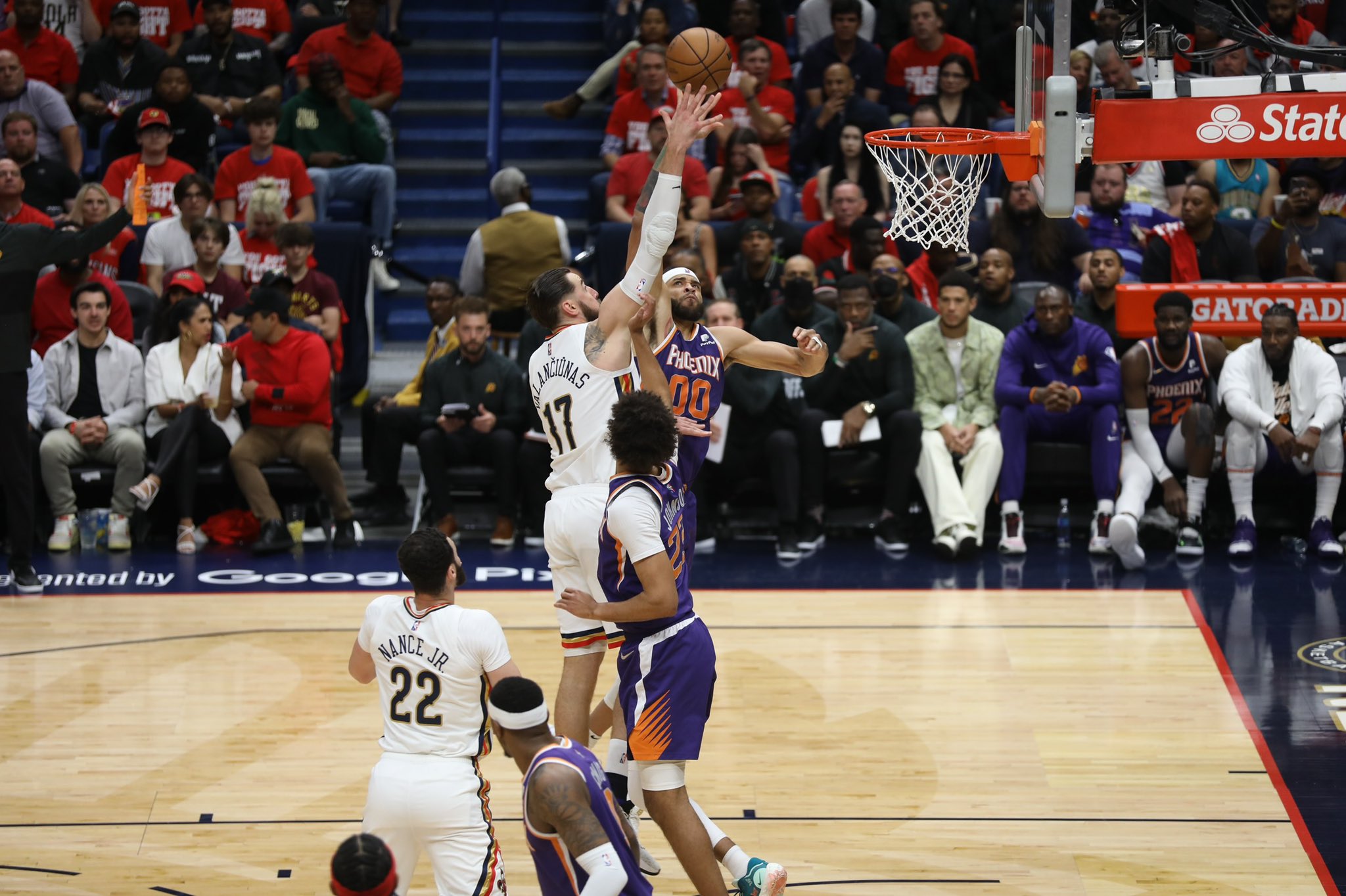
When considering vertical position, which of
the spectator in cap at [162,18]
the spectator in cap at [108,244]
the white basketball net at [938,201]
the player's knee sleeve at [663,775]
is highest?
the spectator in cap at [162,18]

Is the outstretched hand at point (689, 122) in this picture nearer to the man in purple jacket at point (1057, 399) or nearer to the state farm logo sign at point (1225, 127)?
the state farm logo sign at point (1225, 127)

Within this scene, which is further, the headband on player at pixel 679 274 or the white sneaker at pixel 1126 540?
the white sneaker at pixel 1126 540

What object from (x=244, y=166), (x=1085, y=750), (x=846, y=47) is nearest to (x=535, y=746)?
(x=1085, y=750)

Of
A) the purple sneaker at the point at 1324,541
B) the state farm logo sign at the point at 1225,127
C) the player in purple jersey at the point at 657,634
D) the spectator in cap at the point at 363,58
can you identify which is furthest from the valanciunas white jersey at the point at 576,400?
the spectator in cap at the point at 363,58

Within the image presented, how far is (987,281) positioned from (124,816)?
21.0ft

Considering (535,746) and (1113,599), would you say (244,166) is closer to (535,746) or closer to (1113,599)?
(1113,599)

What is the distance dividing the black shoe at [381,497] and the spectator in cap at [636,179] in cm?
213

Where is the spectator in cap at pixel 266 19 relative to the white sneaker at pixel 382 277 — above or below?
above

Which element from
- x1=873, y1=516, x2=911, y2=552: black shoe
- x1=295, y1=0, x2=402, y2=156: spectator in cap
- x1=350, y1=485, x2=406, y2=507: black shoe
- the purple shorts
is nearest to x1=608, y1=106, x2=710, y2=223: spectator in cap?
x1=350, y1=485, x2=406, y2=507: black shoe

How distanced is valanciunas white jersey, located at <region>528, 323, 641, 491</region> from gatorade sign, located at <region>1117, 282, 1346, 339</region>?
16.1 ft

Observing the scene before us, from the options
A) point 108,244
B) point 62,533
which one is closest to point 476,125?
point 108,244

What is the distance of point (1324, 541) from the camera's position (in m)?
9.63

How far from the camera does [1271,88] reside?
603 centimetres

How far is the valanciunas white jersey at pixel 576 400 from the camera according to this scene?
6.09 metres
